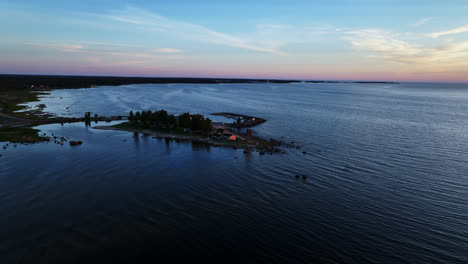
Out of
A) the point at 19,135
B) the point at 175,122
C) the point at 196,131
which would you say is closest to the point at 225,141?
the point at 196,131

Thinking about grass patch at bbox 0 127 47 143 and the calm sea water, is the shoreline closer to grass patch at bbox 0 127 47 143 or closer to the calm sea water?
the calm sea water

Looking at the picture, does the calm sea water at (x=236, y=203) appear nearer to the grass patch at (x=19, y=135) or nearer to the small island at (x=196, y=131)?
the small island at (x=196, y=131)

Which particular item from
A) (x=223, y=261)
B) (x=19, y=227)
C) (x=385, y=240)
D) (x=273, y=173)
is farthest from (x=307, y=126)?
(x=19, y=227)

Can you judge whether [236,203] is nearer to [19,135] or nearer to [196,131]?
[196,131]

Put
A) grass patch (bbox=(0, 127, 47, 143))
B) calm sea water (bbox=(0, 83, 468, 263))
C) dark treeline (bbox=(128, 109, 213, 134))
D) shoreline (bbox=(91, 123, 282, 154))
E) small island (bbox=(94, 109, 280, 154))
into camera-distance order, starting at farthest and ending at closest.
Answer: dark treeline (bbox=(128, 109, 213, 134)) → small island (bbox=(94, 109, 280, 154)) → grass patch (bbox=(0, 127, 47, 143)) → shoreline (bbox=(91, 123, 282, 154)) → calm sea water (bbox=(0, 83, 468, 263))

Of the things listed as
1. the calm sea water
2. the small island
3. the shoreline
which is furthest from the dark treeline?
the calm sea water

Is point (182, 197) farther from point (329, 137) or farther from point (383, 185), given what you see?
point (329, 137)

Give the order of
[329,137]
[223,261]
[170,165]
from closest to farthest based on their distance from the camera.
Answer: [223,261]
[170,165]
[329,137]

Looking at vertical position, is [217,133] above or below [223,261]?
above
